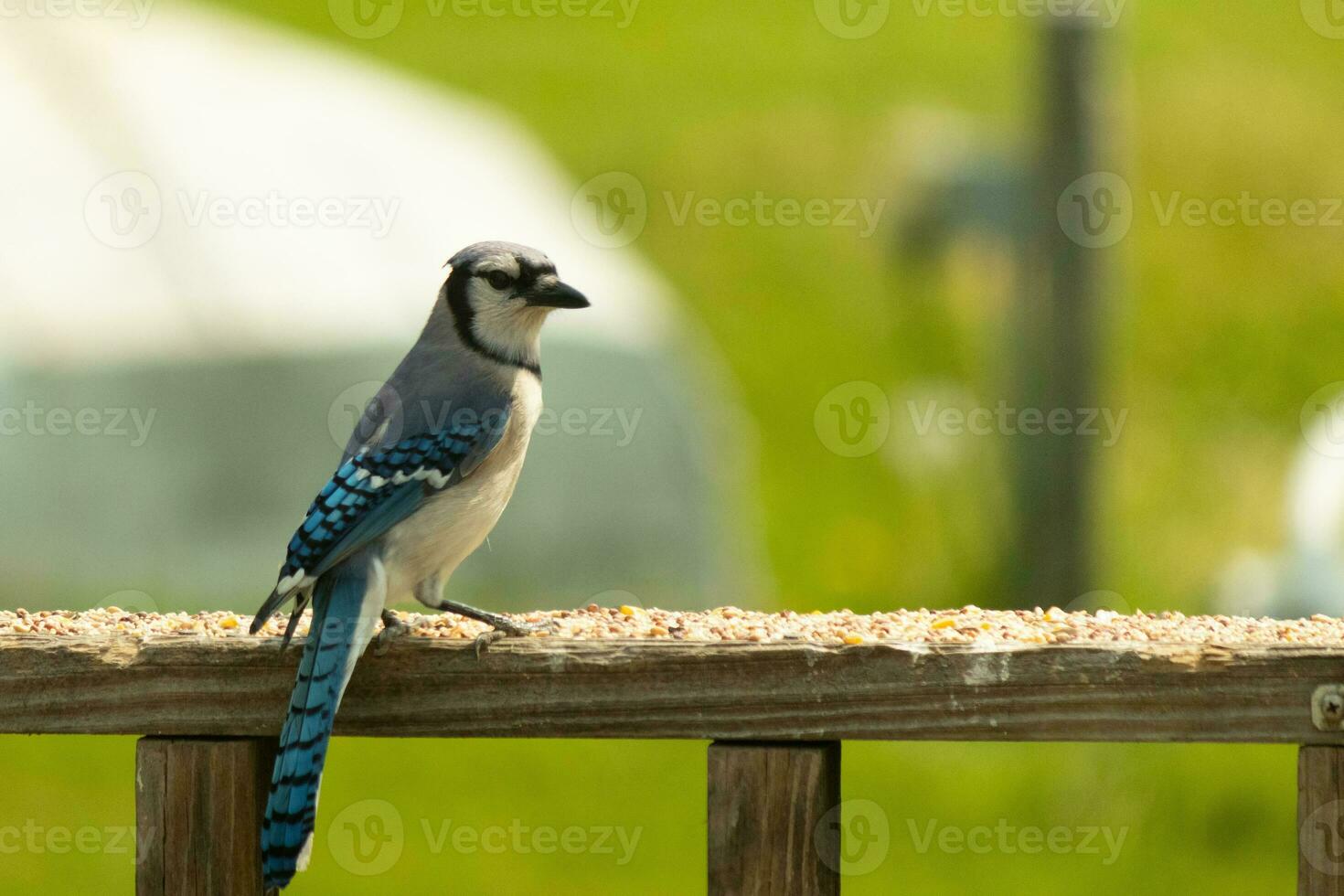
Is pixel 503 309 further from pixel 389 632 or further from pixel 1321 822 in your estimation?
pixel 1321 822

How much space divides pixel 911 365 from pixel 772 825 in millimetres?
10459

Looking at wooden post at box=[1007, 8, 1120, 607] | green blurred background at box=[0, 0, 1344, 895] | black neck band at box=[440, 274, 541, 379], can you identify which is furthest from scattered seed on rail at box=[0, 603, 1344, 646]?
wooden post at box=[1007, 8, 1120, 607]

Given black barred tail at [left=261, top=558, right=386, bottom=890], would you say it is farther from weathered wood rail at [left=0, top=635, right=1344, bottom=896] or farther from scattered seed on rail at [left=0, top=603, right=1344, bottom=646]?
scattered seed on rail at [left=0, top=603, right=1344, bottom=646]

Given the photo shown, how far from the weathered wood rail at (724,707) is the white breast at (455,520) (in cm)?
54

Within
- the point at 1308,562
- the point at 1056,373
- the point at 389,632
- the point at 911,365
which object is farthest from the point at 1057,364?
the point at 389,632

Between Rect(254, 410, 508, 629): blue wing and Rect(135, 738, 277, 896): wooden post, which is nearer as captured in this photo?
Rect(135, 738, 277, 896): wooden post

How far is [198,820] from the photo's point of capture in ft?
8.82

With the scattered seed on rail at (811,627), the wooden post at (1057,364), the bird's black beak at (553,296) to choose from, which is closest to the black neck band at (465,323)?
the bird's black beak at (553,296)

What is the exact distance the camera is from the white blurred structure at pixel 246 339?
28.5ft

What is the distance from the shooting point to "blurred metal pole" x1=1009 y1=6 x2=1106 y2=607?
879 cm

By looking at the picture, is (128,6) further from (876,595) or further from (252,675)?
(252,675)

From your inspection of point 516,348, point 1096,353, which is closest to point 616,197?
point 1096,353

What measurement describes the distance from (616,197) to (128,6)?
4568 mm

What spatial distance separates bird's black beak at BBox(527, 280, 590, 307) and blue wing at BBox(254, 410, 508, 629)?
1.14 ft
